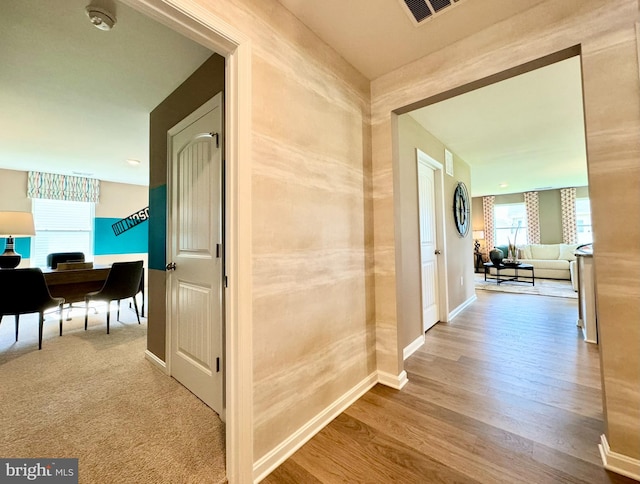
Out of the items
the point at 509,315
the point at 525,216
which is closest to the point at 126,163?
the point at 509,315

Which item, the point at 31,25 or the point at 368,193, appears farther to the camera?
the point at 368,193

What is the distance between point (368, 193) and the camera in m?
2.01

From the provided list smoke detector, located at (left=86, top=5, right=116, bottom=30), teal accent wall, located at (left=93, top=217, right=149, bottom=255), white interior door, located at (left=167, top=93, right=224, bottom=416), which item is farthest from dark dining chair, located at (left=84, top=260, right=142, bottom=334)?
smoke detector, located at (left=86, top=5, right=116, bottom=30)

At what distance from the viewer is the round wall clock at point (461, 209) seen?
3818 mm

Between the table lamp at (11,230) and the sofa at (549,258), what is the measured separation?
9.45 m

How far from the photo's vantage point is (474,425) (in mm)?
1520

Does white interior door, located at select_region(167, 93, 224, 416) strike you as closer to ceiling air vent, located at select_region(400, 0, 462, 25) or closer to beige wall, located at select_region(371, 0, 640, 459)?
ceiling air vent, located at select_region(400, 0, 462, 25)

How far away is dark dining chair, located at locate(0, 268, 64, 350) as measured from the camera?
2.43 meters

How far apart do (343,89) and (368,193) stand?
765 mm

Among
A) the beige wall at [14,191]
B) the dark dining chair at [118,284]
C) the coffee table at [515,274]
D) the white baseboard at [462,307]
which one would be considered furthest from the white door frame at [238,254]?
the coffee table at [515,274]

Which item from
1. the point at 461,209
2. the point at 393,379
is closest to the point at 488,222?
the point at 461,209

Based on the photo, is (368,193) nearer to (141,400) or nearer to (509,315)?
(141,400)

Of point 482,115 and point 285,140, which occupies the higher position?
point 482,115

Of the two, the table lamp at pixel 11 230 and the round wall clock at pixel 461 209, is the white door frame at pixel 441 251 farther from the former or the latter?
the table lamp at pixel 11 230
